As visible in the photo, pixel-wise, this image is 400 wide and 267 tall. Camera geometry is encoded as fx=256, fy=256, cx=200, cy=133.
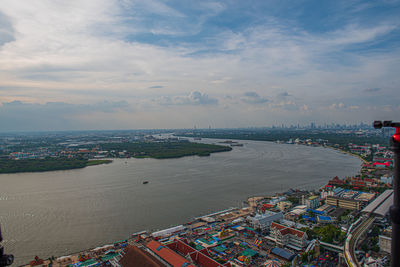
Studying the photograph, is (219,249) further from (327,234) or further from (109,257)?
(327,234)

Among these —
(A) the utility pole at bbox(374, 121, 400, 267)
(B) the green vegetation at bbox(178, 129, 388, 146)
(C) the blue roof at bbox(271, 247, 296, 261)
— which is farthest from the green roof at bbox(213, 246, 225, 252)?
(B) the green vegetation at bbox(178, 129, 388, 146)

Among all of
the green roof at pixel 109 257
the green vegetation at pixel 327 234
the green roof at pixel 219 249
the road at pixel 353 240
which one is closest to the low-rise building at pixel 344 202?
the road at pixel 353 240

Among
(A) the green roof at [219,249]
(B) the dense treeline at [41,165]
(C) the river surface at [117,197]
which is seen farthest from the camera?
(B) the dense treeline at [41,165]

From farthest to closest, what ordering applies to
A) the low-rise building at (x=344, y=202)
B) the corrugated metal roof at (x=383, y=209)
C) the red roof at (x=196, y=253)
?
the low-rise building at (x=344, y=202), the corrugated metal roof at (x=383, y=209), the red roof at (x=196, y=253)

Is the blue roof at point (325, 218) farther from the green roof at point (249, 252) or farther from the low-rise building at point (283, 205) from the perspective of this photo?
the green roof at point (249, 252)

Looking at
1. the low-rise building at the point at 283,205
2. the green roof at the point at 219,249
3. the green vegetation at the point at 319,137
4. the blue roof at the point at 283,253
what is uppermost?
the green vegetation at the point at 319,137

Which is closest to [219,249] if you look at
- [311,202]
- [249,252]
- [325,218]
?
[249,252]

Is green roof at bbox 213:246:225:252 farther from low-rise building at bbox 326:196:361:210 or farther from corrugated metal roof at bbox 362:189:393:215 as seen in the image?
low-rise building at bbox 326:196:361:210

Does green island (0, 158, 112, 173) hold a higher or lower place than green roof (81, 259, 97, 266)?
higher
